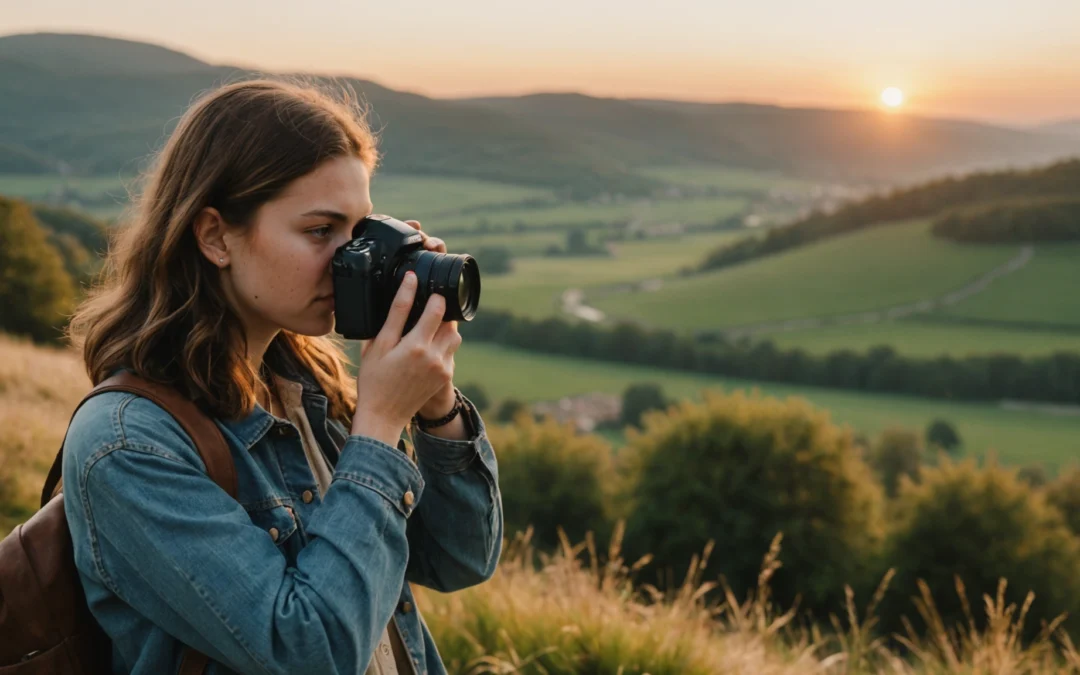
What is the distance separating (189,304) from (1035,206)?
293 ft

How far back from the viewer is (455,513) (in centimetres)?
169

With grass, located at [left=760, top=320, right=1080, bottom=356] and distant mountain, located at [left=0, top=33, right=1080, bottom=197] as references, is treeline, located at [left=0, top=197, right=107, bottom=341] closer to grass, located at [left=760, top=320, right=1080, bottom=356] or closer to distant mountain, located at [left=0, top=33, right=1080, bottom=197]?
distant mountain, located at [left=0, top=33, right=1080, bottom=197]

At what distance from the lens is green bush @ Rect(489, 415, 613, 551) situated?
2123 cm

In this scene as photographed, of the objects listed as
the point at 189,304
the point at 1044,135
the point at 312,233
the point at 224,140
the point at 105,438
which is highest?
the point at 1044,135

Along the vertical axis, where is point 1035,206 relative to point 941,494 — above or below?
above

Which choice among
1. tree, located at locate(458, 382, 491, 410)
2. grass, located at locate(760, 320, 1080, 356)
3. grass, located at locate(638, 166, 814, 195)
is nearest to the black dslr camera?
tree, located at locate(458, 382, 491, 410)

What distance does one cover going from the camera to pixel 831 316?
73.6m

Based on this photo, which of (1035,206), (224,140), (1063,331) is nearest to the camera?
(224,140)

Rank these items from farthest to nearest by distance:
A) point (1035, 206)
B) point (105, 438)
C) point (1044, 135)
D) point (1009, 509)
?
point (1044, 135)
point (1035, 206)
point (1009, 509)
point (105, 438)

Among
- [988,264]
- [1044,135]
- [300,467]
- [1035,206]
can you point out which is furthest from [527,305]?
[1044,135]

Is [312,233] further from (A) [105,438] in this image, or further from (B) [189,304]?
(A) [105,438]

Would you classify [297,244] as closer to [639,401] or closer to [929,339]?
[639,401]

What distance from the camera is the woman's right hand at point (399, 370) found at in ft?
4.65

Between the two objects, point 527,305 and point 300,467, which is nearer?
point 300,467
